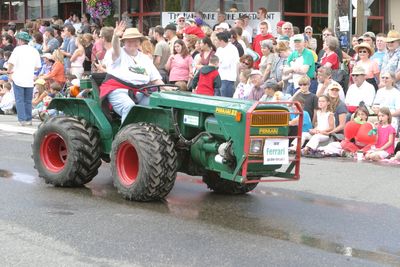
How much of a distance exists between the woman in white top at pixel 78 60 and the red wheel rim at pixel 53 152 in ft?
32.4

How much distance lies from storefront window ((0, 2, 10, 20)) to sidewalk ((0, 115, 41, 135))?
1424 centimetres

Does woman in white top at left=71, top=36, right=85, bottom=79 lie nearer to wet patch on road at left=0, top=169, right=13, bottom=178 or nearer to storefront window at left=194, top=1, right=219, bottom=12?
storefront window at left=194, top=1, right=219, bottom=12

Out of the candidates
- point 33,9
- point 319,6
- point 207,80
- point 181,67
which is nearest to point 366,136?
point 207,80

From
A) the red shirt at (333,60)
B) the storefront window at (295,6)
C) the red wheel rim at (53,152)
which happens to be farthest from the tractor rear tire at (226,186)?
the storefront window at (295,6)

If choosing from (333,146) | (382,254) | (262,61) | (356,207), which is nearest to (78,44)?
(262,61)

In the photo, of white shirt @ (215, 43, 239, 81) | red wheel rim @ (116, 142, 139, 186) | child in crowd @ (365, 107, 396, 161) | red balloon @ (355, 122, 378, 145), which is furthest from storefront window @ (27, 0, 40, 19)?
red wheel rim @ (116, 142, 139, 186)

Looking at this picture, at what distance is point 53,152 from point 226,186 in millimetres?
2310

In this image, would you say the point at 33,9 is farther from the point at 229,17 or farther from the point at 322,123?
the point at 322,123

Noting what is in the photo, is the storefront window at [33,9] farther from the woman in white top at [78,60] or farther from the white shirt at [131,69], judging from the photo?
the white shirt at [131,69]

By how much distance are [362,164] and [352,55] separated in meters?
5.31

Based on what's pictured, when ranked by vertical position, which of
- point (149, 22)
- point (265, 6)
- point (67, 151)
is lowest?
point (67, 151)

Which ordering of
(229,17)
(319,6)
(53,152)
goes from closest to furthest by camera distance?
(53,152) < (229,17) < (319,6)

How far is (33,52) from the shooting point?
1788 centimetres

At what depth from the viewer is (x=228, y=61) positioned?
16812 millimetres
